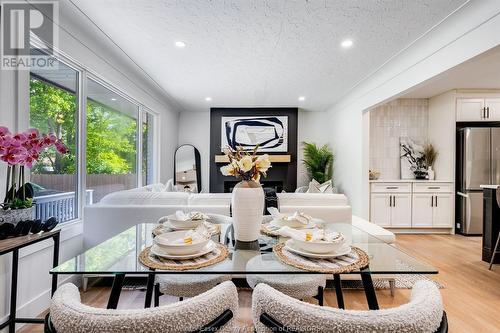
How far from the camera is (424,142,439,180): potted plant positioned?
4.68 meters

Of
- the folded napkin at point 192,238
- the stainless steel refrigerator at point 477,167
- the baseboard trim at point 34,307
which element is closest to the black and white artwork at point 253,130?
the stainless steel refrigerator at point 477,167

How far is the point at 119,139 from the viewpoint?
143 inches

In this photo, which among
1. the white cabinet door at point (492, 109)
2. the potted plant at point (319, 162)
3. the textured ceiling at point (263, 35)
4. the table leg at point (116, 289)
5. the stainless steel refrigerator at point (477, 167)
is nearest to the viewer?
the table leg at point (116, 289)

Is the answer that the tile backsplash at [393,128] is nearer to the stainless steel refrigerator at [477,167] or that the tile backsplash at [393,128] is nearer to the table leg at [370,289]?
the stainless steel refrigerator at [477,167]

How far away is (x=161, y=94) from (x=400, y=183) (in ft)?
14.5

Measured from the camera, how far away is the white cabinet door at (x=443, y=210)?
14.4ft

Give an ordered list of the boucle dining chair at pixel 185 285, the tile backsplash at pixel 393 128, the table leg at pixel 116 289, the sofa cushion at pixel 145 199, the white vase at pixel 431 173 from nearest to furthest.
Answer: the table leg at pixel 116 289, the boucle dining chair at pixel 185 285, the sofa cushion at pixel 145 199, the white vase at pixel 431 173, the tile backsplash at pixel 393 128

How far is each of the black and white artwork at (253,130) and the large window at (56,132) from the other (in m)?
3.46

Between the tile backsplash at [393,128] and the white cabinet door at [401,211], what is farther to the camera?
the tile backsplash at [393,128]

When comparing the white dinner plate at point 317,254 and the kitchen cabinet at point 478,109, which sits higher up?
the kitchen cabinet at point 478,109

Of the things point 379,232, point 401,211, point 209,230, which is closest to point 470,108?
point 401,211

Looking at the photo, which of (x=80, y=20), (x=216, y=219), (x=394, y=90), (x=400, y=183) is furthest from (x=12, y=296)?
(x=400, y=183)

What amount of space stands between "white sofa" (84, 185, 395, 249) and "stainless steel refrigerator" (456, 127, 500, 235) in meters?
2.70

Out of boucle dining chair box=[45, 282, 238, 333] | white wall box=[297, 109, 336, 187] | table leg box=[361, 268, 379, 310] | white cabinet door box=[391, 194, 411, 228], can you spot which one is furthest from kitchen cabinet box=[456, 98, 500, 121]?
boucle dining chair box=[45, 282, 238, 333]
